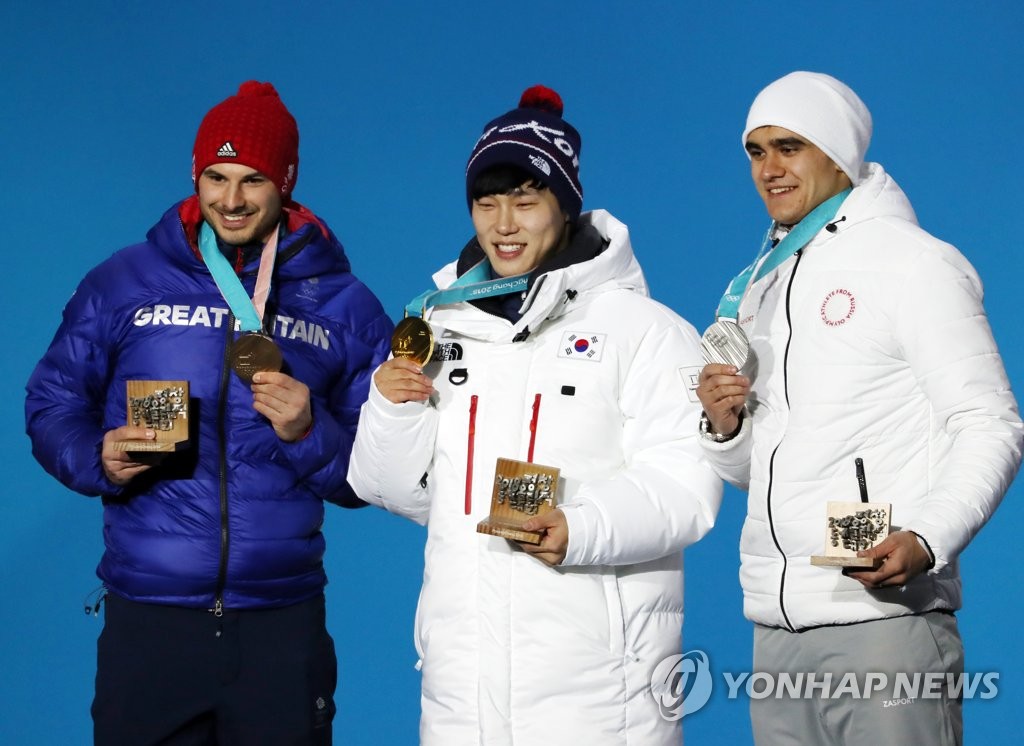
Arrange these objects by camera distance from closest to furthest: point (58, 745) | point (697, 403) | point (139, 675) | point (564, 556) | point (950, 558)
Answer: point (950, 558) < point (564, 556) < point (697, 403) < point (139, 675) < point (58, 745)

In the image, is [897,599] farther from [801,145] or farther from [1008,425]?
[801,145]

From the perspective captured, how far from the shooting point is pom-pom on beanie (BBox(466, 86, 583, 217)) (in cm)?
240

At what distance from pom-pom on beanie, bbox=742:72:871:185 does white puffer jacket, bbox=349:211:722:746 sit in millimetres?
354

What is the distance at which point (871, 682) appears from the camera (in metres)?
2.04

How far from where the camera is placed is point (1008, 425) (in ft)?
6.50

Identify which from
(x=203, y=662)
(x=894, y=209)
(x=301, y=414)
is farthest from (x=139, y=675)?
(x=894, y=209)

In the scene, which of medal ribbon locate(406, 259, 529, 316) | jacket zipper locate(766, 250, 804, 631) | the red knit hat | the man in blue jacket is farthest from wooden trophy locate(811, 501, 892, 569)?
the red knit hat

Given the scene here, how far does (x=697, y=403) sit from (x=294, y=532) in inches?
31.5

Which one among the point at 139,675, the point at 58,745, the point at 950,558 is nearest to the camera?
the point at 950,558

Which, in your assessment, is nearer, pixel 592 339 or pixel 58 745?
pixel 592 339

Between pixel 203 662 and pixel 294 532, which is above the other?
pixel 294 532

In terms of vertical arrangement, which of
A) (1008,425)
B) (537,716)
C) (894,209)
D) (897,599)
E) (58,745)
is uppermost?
(894,209)

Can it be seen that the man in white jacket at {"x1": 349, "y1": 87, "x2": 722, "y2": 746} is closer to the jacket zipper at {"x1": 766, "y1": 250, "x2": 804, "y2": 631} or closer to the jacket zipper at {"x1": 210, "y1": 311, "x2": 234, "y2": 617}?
the jacket zipper at {"x1": 766, "y1": 250, "x2": 804, "y2": 631}

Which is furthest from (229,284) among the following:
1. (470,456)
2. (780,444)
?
(780,444)
